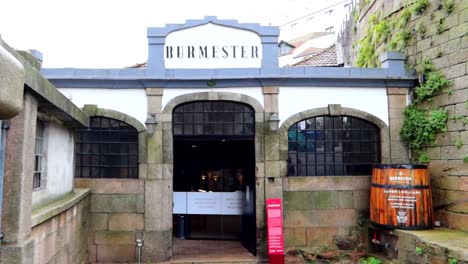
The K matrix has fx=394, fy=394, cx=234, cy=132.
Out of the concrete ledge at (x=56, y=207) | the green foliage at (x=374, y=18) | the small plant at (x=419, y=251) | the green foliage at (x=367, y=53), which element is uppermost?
the green foliage at (x=374, y=18)

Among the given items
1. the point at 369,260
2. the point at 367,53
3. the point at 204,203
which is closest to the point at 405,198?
the point at 369,260

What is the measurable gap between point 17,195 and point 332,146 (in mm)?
6253

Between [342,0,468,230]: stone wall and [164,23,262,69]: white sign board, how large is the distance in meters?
3.43

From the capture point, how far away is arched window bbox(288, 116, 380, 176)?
27.7 ft

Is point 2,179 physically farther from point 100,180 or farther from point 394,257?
point 394,257

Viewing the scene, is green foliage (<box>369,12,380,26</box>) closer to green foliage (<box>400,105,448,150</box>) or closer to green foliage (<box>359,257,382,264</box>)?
green foliage (<box>400,105,448,150</box>)

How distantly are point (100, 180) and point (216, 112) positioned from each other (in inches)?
111

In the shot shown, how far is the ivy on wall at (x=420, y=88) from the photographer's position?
24.9 feet

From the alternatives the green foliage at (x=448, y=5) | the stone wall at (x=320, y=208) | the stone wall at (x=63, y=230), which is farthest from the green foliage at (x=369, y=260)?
the stone wall at (x=63, y=230)

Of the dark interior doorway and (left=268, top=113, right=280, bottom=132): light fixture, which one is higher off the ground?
(left=268, top=113, right=280, bottom=132): light fixture

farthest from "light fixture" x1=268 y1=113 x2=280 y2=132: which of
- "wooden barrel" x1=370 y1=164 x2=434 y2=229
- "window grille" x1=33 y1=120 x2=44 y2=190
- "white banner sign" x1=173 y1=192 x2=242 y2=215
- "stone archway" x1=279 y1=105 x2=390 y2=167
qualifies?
"window grille" x1=33 y1=120 x2=44 y2=190

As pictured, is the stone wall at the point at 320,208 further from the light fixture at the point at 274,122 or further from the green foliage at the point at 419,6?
the green foliage at the point at 419,6

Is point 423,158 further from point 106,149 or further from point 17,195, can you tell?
point 17,195

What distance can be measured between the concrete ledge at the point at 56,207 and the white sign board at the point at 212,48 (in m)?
3.15
